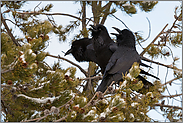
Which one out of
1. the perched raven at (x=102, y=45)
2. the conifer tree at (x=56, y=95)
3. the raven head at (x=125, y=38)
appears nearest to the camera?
the conifer tree at (x=56, y=95)

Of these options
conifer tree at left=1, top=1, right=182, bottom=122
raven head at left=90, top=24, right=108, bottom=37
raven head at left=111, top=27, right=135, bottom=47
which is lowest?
conifer tree at left=1, top=1, right=182, bottom=122

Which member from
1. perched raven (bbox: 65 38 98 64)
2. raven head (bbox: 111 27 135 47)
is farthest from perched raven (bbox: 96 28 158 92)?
perched raven (bbox: 65 38 98 64)

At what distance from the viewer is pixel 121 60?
1.76 metres

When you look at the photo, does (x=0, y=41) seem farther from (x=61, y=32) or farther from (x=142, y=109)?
(x=61, y=32)

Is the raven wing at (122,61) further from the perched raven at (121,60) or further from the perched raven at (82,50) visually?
the perched raven at (82,50)

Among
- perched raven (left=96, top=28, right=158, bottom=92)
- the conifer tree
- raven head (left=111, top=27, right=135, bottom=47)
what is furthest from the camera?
raven head (left=111, top=27, right=135, bottom=47)

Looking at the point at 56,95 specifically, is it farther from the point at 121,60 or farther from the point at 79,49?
the point at 79,49

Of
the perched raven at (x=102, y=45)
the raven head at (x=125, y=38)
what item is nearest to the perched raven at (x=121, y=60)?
the raven head at (x=125, y=38)

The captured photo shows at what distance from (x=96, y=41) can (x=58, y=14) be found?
3.84ft

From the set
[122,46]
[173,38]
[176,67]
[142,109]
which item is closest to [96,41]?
[122,46]

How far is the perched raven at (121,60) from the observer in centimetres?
165

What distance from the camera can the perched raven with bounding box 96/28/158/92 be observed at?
5.42ft

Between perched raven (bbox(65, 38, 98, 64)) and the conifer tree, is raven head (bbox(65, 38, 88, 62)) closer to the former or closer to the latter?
perched raven (bbox(65, 38, 98, 64))

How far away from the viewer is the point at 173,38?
9.53ft
